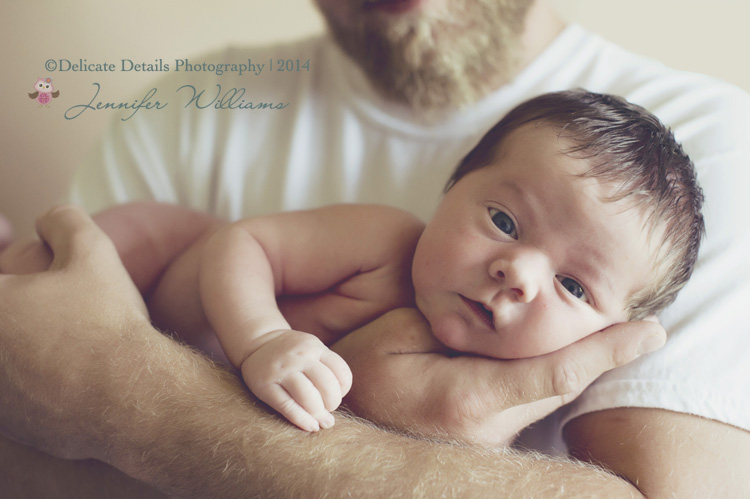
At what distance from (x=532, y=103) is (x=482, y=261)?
0.35 m

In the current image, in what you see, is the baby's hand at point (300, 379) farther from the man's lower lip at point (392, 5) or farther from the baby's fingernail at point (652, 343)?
the man's lower lip at point (392, 5)

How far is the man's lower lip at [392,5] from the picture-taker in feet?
4.26

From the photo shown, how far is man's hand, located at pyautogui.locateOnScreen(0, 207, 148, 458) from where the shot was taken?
2.91 feet

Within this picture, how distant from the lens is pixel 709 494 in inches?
31.4

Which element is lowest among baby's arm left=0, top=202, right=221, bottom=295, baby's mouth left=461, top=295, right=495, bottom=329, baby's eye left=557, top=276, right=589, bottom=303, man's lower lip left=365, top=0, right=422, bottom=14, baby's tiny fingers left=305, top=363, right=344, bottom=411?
baby's arm left=0, top=202, right=221, bottom=295

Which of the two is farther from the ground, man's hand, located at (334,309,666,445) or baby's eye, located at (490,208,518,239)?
baby's eye, located at (490,208,518,239)

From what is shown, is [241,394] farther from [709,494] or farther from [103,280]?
[709,494]

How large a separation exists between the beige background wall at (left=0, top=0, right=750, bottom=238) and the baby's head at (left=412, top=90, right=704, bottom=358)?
93cm

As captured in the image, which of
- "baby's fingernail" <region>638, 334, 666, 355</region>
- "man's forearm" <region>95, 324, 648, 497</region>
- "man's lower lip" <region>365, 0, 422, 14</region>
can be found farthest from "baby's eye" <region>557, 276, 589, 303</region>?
"man's lower lip" <region>365, 0, 422, 14</region>

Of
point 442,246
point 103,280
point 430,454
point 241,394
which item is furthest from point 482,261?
point 103,280

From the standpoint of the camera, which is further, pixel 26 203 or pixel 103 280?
pixel 26 203

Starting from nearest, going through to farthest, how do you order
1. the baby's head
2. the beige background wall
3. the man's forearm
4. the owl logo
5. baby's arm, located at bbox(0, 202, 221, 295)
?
1. the man's forearm
2. the baby's head
3. baby's arm, located at bbox(0, 202, 221, 295)
4. the beige background wall
5. the owl logo

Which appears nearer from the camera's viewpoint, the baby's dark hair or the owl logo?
the baby's dark hair

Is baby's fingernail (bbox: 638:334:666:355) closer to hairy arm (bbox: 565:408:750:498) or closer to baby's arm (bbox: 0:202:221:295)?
hairy arm (bbox: 565:408:750:498)
